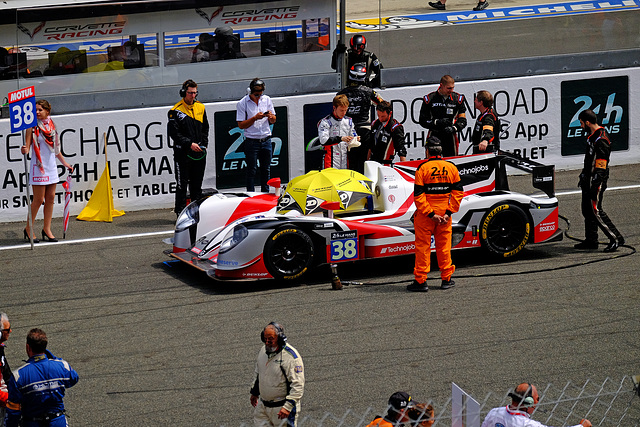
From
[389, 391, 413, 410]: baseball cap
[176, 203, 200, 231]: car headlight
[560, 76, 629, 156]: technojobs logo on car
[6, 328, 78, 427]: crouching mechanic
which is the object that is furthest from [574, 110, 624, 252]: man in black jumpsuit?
[6, 328, 78, 427]: crouching mechanic

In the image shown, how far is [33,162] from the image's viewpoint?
11.4 meters

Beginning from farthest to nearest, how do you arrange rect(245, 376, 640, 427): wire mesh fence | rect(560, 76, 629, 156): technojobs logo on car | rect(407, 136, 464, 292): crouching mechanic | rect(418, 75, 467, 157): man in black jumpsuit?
rect(560, 76, 629, 156): technojobs logo on car < rect(418, 75, 467, 157): man in black jumpsuit < rect(407, 136, 464, 292): crouching mechanic < rect(245, 376, 640, 427): wire mesh fence

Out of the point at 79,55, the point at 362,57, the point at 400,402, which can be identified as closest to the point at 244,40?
the point at 362,57

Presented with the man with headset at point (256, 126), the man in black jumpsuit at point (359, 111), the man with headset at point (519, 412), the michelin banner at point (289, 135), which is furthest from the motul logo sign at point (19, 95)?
the man with headset at point (519, 412)

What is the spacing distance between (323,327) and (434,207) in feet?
5.84

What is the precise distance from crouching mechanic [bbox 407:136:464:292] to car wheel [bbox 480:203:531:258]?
34.7 inches

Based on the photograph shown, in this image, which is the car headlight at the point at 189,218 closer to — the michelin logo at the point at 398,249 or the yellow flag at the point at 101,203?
the michelin logo at the point at 398,249

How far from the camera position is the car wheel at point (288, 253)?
9047 millimetres

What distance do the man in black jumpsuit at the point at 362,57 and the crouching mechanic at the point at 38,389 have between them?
8.70 meters

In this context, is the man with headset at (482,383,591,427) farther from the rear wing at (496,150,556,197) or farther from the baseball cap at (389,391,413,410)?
the rear wing at (496,150,556,197)

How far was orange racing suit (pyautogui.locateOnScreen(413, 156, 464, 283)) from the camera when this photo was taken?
8.92 meters

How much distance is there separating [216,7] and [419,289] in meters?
6.44

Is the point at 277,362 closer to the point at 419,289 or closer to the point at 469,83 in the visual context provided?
the point at 419,289

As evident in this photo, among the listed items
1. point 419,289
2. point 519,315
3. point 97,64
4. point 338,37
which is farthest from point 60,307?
point 338,37
